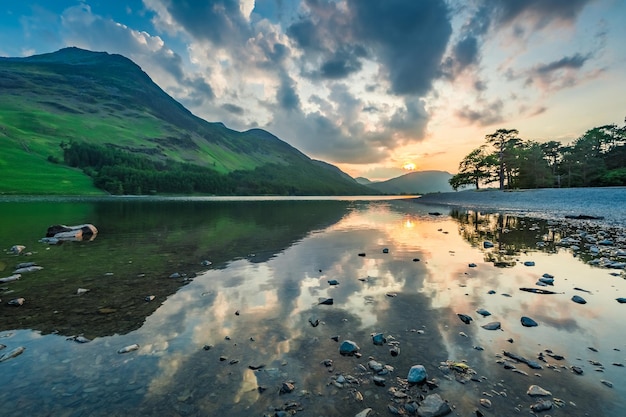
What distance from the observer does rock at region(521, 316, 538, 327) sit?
8.96m

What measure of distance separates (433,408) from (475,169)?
475 ft

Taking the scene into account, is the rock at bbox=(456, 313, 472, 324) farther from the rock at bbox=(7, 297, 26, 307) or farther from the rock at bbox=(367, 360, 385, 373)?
the rock at bbox=(7, 297, 26, 307)

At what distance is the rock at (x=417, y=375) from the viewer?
6.27m

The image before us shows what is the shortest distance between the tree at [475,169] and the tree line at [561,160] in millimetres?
2859

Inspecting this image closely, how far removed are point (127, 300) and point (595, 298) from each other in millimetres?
18119

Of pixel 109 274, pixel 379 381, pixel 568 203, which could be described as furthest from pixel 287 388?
pixel 568 203

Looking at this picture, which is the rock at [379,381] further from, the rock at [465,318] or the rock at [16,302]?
the rock at [16,302]

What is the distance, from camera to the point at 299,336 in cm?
859

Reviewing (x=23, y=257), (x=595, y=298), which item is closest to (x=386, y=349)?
(x=595, y=298)

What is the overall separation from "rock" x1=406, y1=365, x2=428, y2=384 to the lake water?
0.62 feet

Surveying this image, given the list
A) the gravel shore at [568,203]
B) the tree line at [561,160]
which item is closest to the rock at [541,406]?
the gravel shore at [568,203]

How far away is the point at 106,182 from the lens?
637 ft

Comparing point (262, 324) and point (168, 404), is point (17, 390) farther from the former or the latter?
point (262, 324)

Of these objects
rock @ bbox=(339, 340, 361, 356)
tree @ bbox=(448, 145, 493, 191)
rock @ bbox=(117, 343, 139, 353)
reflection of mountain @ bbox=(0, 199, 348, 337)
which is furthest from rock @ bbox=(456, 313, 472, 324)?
tree @ bbox=(448, 145, 493, 191)
